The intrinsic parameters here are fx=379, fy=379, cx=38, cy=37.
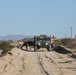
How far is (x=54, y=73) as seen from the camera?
2358cm

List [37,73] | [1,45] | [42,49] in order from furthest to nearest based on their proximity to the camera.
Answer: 1. [1,45]
2. [42,49]
3. [37,73]

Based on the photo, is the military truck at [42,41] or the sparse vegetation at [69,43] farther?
the sparse vegetation at [69,43]

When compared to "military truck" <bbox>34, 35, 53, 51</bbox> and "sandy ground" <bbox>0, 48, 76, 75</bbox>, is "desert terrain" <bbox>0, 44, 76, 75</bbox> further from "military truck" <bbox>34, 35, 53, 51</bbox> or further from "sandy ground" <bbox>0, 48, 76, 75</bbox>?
"military truck" <bbox>34, 35, 53, 51</bbox>

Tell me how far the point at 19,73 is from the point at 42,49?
4229 centimetres

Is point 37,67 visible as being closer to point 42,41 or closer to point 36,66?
point 36,66

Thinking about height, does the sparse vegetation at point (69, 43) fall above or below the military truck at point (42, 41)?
below

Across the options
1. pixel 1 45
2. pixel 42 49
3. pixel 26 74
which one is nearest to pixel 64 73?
pixel 26 74

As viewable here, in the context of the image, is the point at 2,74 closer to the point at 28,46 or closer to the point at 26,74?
the point at 26,74

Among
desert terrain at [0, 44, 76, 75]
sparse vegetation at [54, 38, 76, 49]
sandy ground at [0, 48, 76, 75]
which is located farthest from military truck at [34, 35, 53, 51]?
sandy ground at [0, 48, 76, 75]

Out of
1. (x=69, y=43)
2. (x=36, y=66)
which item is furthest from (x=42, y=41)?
(x=36, y=66)

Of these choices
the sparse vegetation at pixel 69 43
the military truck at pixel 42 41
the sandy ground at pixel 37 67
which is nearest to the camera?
the sandy ground at pixel 37 67

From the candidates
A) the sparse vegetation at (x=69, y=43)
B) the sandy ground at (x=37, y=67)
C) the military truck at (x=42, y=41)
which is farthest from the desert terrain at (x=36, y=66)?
the sparse vegetation at (x=69, y=43)

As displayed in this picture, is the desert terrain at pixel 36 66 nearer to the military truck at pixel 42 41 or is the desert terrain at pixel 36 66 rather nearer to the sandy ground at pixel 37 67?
the sandy ground at pixel 37 67

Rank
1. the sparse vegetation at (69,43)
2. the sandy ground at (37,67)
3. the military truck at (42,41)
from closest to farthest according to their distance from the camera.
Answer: the sandy ground at (37,67) < the military truck at (42,41) < the sparse vegetation at (69,43)
